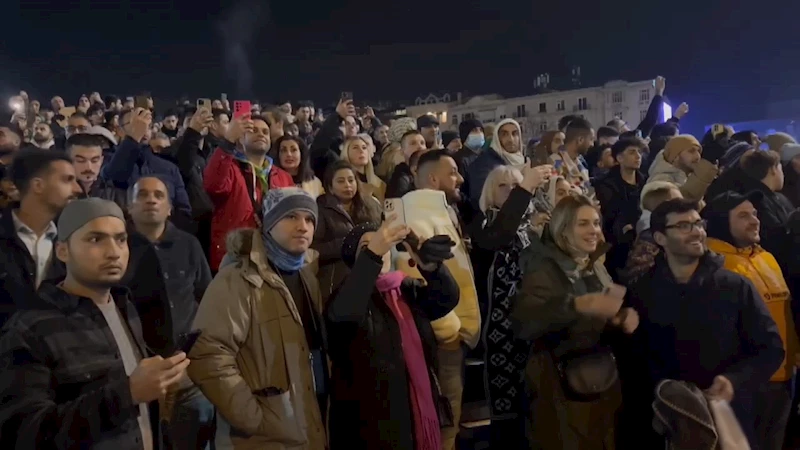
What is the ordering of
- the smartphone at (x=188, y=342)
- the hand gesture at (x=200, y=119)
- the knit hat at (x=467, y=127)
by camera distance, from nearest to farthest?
1. the smartphone at (x=188, y=342)
2. the hand gesture at (x=200, y=119)
3. the knit hat at (x=467, y=127)

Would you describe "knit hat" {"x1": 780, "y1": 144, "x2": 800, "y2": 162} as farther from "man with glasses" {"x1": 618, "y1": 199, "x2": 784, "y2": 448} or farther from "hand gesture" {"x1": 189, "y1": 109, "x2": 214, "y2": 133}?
"hand gesture" {"x1": 189, "y1": 109, "x2": 214, "y2": 133}

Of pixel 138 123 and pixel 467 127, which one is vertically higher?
pixel 467 127

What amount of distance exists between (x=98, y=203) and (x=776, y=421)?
3.91 metres

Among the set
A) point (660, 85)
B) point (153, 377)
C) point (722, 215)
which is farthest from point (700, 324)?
point (660, 85)

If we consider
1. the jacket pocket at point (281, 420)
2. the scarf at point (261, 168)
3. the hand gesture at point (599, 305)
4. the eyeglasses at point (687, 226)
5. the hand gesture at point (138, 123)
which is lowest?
the jacket pocket at point (281, 420)

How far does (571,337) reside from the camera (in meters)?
3.70

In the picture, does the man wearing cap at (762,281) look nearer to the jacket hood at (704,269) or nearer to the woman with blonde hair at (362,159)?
the jacket hood at (704,269)

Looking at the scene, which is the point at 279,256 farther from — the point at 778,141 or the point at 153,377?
the point at 778,141

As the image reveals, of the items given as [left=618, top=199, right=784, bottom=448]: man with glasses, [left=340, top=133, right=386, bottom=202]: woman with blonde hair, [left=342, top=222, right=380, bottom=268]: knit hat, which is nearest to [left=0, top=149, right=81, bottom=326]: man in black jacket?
[left=342, top=222, right=380, bottom=268]: knit hat

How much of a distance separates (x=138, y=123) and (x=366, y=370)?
9.30 feet

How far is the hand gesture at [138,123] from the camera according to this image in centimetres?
489

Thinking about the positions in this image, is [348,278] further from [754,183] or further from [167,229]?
[754,183]

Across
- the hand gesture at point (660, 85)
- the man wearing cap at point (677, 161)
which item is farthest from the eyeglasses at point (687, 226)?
the hand gesture at point (660, 85)

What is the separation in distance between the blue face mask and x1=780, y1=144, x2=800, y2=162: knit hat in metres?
3.18
